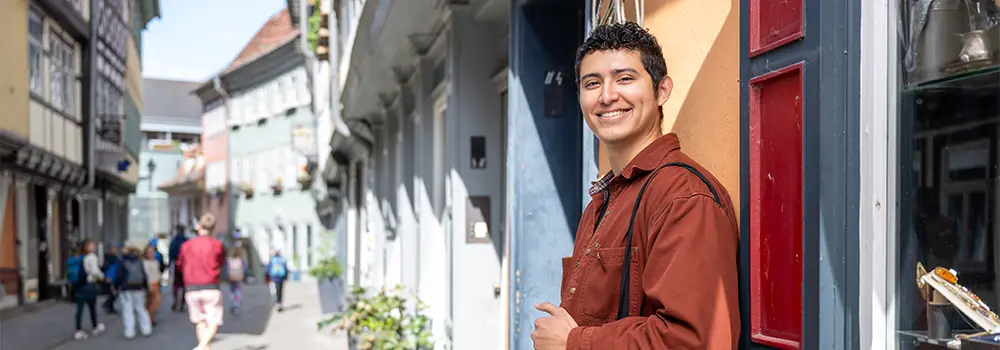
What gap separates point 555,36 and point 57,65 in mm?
18367

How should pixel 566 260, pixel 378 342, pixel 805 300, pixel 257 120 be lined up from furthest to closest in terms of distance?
pixel 257 120
pixel 378 342
pixel 566 260
pixel 805 300

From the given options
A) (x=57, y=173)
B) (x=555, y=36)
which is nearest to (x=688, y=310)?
(x=555, y=36)

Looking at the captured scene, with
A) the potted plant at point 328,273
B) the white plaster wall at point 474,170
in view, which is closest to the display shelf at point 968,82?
the white plaster wall at point 474,170

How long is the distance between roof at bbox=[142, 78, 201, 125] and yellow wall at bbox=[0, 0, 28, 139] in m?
39.4

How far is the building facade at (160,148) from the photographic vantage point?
53.4 metres

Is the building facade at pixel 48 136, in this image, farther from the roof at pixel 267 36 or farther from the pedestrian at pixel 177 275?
the roof at pixel 267 36

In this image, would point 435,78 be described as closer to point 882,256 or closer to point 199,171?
point 882,256

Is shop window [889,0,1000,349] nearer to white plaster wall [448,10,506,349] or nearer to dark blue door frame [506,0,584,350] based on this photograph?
dark blue door frame [506,0,584,350]

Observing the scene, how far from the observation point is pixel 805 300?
1927 millimetres

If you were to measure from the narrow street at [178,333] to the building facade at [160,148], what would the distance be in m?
32.9

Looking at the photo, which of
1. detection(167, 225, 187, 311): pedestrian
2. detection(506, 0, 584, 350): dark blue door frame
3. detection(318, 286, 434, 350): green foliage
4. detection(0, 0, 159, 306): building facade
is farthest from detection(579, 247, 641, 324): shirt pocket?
detection(167, 225, 187, 311): pedestrian

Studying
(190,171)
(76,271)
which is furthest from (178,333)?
(190,171)

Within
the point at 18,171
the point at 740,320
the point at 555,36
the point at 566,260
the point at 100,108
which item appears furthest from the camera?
the point at 100,108

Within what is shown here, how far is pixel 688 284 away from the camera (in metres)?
1.83
